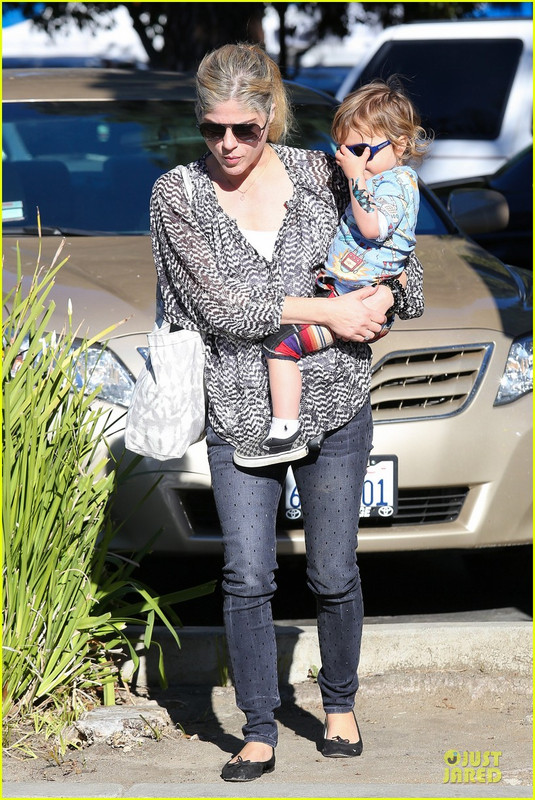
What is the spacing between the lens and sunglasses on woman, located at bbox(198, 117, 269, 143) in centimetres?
313

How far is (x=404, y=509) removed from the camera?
434cm

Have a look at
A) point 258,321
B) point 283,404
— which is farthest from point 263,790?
point 258,321

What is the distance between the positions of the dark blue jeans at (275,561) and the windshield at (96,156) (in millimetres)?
2040

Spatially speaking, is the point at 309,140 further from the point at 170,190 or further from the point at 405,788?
the point at 405,788

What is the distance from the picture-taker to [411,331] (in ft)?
14.4

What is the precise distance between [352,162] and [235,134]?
300mm

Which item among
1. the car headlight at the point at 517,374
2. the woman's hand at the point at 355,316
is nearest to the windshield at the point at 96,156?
the car headlight at the point at 517,374

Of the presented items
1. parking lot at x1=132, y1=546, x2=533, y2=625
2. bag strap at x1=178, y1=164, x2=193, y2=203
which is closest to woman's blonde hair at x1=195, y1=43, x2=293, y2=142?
bag strap at x1=178, y1=164, x2=193, y2=203

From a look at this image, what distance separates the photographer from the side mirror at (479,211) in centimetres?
573

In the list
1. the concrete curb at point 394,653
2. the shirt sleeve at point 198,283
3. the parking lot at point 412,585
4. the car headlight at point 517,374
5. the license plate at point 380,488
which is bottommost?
the parking lot at point 412,585

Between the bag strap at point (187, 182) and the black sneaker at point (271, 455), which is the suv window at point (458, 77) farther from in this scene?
the black sneaker at point (271, 455)

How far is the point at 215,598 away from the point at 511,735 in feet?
5.37

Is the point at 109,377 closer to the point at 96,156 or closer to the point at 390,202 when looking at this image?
the point at 390,202

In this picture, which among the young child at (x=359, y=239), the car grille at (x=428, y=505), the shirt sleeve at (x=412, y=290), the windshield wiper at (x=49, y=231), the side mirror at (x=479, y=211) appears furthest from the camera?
the side mirror at (x=479, y=211)
